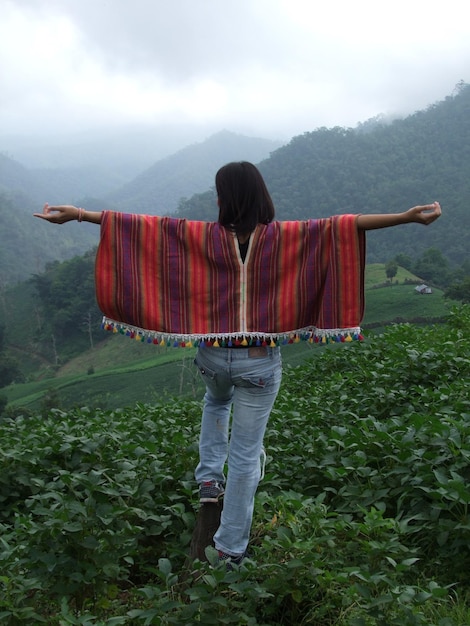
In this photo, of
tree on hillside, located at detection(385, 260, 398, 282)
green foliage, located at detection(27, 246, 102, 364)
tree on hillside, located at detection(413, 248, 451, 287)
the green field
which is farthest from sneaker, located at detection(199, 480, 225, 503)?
green foliage, located at detection(27, 246, 102, 364)

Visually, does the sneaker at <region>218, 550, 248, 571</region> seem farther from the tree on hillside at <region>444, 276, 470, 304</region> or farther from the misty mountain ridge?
the misty mountain ridge

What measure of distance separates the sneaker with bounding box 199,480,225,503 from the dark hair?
121cm

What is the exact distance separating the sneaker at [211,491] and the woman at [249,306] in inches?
10.7

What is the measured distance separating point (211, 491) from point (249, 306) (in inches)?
36.1

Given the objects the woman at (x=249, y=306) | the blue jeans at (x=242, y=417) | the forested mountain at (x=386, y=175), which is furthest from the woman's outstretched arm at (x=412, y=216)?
the forested mountain at (x=386, y=175)

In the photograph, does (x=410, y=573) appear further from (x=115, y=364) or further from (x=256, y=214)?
(x=115, y=364)

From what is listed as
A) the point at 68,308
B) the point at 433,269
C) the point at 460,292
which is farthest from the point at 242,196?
the point at 68,308

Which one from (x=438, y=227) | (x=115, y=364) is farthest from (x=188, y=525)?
(x=438, y=227)

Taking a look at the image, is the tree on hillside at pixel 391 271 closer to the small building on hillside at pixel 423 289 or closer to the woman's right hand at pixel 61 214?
the small building on hillside at pixel 423 289

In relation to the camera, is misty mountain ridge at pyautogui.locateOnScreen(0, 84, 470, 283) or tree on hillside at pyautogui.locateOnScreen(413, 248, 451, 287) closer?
tree on hillside at pyautogui.locateOnScreen(413, 248, 451, 287)

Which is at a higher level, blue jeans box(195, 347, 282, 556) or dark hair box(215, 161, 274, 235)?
dark hair box(215, 161, 274, 235)

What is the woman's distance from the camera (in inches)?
109

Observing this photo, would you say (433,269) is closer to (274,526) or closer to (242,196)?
(274,526)

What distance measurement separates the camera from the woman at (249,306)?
278cm
